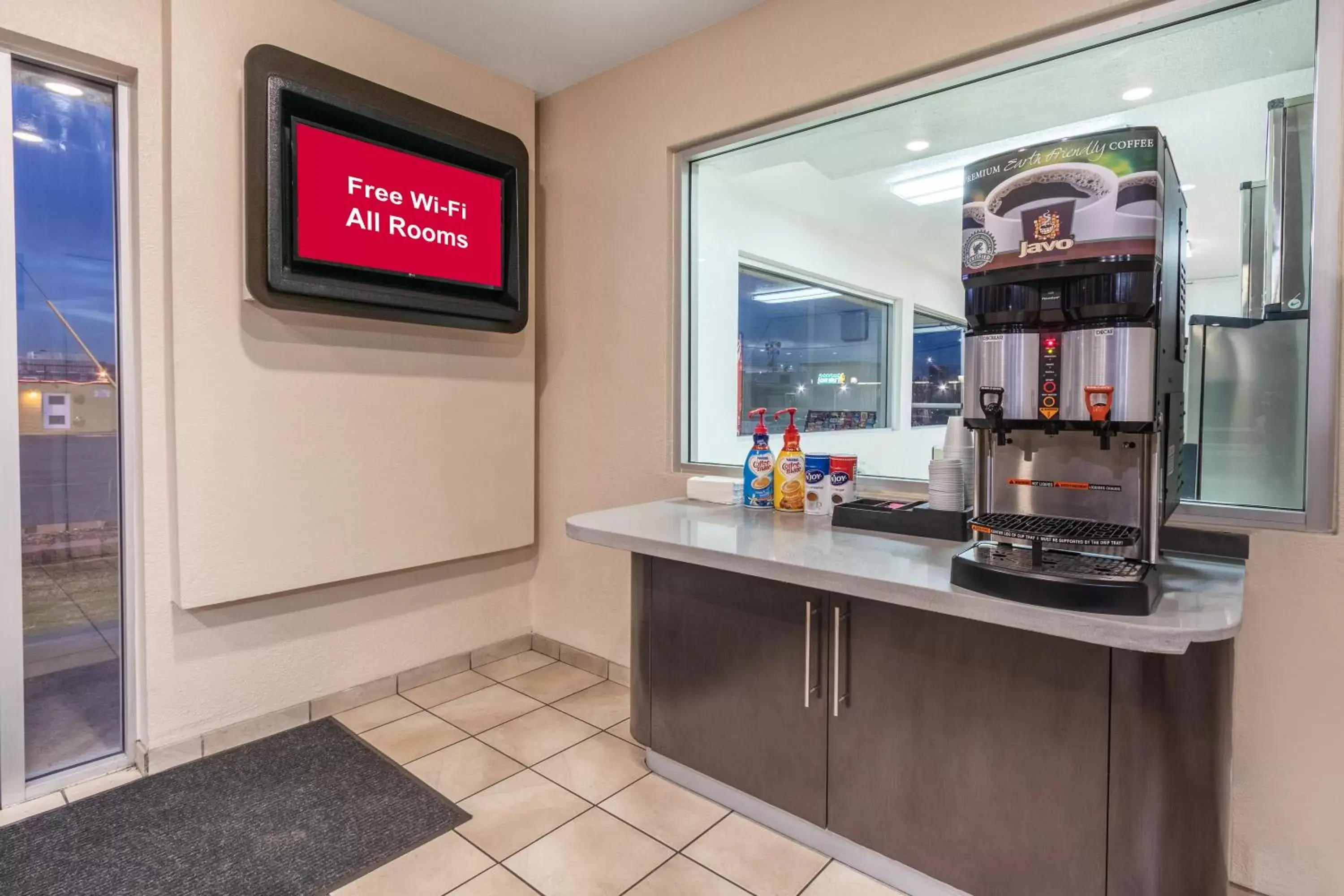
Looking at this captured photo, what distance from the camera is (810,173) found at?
3361 mm

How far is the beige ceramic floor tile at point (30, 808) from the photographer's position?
2.10 m

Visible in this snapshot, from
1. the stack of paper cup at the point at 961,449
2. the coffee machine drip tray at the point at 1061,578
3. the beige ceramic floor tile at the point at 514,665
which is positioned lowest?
the beige ceramic floor tile at the point at 514,665

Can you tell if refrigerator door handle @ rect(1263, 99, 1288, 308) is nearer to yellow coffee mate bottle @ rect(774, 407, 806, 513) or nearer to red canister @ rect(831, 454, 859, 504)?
red canister @ rect(831, 454, 859, 504)

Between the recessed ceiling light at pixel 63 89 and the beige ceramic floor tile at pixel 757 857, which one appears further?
the recessed ceiling light at pixel 63 89

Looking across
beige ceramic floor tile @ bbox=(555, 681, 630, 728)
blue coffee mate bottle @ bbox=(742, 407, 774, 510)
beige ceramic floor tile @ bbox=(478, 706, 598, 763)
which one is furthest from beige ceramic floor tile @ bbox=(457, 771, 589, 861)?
blue coffee mate bottle @ bbox=(742, 407, 774, 510)

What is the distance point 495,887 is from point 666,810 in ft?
1.81

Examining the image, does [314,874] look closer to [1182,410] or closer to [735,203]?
[1182,410]

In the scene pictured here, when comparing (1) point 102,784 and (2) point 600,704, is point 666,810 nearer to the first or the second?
(2) point 600,704

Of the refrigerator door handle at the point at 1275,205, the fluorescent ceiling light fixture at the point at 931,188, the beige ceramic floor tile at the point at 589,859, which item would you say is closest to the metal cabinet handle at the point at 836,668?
the beige ceramic floor tile at the point at 589,859

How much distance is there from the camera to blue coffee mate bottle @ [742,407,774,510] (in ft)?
8.25

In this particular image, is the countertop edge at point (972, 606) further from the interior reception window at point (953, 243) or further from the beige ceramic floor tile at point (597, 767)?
the beige ceramic floor tile at point (597, 767)

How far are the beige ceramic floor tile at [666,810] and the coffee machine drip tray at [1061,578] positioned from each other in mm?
1146

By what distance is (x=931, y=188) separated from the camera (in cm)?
325

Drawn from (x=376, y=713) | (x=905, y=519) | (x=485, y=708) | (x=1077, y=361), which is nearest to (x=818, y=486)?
(x=905, y=519)
